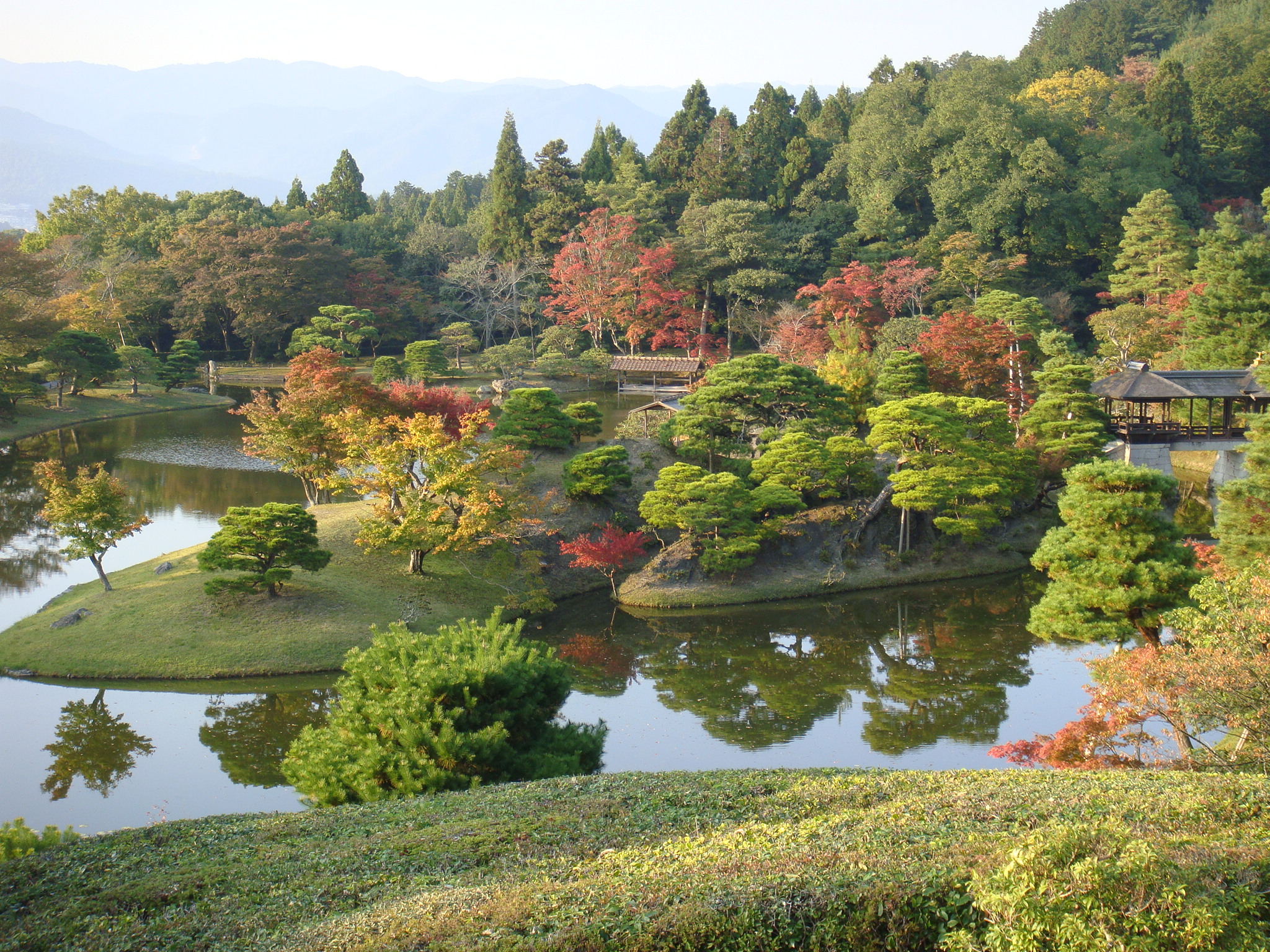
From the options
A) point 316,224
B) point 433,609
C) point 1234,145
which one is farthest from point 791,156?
point 433,609

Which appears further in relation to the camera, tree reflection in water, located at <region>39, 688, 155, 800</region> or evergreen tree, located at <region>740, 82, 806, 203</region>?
evergreen tree, located at <region>740, 82, 806, 203</region>

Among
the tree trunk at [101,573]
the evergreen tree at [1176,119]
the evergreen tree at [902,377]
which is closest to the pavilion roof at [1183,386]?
the evergreen tree at [902,377]

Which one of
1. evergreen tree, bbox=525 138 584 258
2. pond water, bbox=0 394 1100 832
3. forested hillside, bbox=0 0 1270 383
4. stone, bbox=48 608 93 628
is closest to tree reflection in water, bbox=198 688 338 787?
pond water, bbox=0 394 1100 832

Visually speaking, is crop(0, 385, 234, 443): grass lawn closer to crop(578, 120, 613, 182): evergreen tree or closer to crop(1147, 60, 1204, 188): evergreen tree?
crop(578, 120, 613, 182): evergreen tree

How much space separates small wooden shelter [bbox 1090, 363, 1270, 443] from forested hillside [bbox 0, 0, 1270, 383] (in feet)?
22.4

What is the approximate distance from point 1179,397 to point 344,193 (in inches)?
1804

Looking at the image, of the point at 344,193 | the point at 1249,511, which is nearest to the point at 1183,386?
the point at 1249,511

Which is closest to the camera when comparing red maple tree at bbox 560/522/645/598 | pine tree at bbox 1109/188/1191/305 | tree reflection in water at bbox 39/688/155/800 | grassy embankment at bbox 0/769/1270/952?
grassy embankment at bbox 0/769/1270/952

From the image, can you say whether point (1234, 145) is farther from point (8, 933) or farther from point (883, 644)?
point (8, 933)

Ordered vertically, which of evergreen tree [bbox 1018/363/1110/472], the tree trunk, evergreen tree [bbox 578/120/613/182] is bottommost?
the tree trunk

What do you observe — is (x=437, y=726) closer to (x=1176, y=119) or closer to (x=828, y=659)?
(x=828, y=659)

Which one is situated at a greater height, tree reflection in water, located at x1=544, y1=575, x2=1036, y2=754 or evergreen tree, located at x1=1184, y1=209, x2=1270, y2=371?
evergreen tree, located at x1=1184, y1=209, x2=1270, y2=371

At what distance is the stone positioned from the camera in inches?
629

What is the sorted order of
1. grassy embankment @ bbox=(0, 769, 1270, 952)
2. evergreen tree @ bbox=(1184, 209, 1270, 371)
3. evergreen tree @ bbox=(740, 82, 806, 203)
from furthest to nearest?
1. evergreen tree @ bbox=(740, 82, 806, 203)
2. evergreen tree @ bbox=(1184, 209, 1270, 371)
3. grassy embankment @ bbox=(0, 769, 1270, 952)
